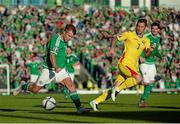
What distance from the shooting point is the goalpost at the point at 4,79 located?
112ft

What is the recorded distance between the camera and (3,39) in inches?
1469

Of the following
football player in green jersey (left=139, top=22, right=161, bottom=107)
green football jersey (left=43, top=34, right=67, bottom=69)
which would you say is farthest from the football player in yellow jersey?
football player in green jersey (left=139, top=22, right=161, bottom=107)

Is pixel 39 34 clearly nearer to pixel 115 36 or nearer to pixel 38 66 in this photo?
pixel 38 66

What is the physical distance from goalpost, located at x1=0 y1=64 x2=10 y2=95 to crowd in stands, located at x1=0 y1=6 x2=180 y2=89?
394 mm

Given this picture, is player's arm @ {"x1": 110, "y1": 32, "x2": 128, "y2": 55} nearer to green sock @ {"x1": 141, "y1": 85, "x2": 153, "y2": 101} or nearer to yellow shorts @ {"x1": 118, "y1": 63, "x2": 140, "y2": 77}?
yellow shorts @ {"x1": 118, "y1": 63, "x2": 140, "y2": 77}

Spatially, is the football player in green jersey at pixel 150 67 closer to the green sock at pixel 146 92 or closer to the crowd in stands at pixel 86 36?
the green sock at pixel 146 92

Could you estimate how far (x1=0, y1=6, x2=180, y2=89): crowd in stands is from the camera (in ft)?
121

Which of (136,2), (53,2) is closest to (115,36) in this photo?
(53,2)

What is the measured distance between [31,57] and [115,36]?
18354 millimetres

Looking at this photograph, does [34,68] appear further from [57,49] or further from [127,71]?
[57,49]

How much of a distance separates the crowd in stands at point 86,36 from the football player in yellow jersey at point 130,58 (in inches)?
693

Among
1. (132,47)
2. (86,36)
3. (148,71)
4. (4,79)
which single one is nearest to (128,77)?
(132,47)

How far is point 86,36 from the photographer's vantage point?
3928 centimetres

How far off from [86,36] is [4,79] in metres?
6.21
